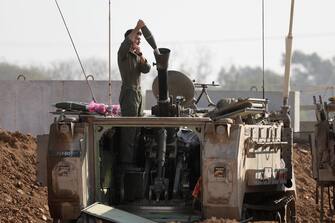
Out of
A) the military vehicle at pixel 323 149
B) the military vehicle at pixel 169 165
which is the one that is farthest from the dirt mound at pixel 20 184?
the military vehicle at pixel 323 149

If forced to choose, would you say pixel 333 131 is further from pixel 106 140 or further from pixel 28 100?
pixel 28 100

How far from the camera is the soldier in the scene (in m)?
16.6

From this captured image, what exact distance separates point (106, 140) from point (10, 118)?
1455cm

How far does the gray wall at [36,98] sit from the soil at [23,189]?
614cm

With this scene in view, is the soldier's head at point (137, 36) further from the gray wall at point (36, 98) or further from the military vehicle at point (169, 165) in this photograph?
the gray wall at point (36, 98)

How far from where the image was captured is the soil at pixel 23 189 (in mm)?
19453

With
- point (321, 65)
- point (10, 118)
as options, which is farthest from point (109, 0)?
point (321, 65)

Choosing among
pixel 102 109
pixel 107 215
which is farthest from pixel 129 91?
pixel 107 215

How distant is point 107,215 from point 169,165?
1718mm

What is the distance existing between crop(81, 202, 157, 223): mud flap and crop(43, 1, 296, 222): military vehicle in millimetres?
12

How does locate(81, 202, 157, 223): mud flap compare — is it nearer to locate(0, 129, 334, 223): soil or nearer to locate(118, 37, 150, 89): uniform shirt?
locate(118, 37, 150, 89): uniform shirt

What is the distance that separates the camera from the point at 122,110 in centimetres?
1672

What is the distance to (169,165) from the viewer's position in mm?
16656

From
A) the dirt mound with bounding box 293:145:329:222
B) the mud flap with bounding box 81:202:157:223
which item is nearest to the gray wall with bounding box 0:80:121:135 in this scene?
the dirt mound with bounding box 293:145:329:222
